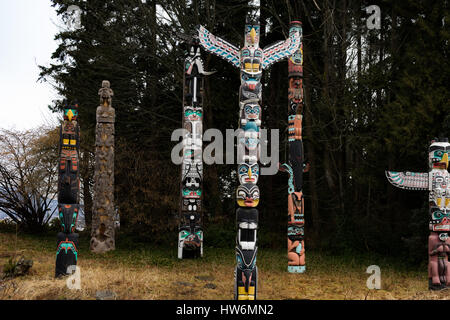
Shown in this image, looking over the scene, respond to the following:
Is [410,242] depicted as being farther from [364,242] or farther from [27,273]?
[27,273]

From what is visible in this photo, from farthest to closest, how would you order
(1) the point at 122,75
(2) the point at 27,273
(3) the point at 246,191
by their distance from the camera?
(1) the point at 122,75 < (2) the point at 27,273 < (3) the point at 246,191

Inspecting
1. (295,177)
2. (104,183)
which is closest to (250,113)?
(295,177)

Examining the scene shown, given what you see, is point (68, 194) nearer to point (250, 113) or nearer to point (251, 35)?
point (250, 113)

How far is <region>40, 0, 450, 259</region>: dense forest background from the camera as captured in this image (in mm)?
10586

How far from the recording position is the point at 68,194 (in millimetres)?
7531

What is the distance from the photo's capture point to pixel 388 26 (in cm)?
1489

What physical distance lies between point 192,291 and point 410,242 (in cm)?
586

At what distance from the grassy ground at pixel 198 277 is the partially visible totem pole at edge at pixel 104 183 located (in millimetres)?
518

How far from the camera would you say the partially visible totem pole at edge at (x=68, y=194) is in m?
7.33

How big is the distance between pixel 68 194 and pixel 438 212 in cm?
689

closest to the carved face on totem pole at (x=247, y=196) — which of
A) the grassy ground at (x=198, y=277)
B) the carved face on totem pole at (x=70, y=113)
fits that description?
the grassy ground at (x=198, y=277)

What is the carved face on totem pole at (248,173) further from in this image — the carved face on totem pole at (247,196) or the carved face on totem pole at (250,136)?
the carved face on totem pole at (250,136)
